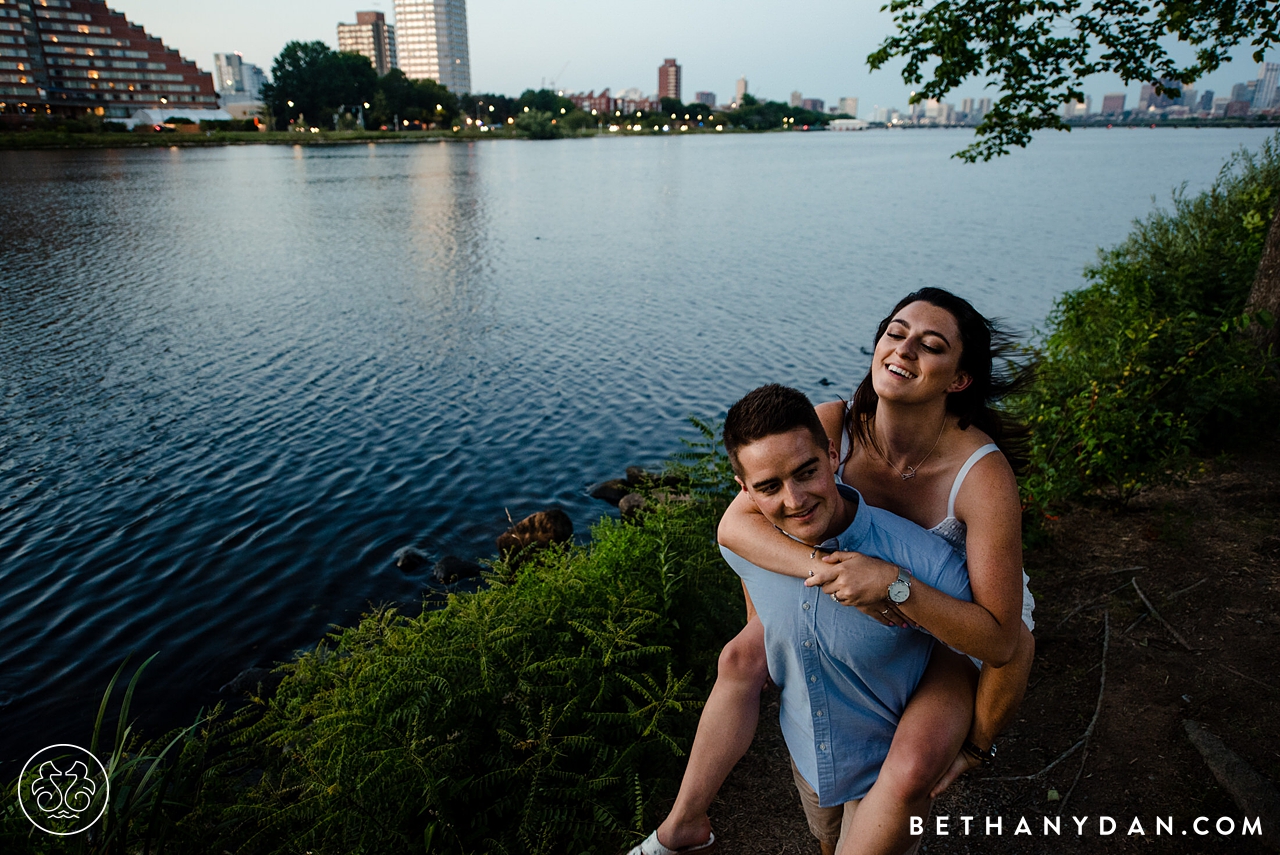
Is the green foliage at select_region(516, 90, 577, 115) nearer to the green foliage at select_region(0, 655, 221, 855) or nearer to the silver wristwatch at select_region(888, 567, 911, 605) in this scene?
the green foliage at select_region(0, 655, 221, 855)

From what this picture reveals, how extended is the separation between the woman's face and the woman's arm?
0.36 m

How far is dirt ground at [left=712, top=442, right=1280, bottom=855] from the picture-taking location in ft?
→ 11.1

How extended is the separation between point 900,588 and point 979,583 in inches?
14.9

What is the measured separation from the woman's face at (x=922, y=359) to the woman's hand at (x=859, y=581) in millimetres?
790

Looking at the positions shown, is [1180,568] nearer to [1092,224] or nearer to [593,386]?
[593,386]

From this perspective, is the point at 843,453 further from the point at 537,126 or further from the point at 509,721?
the point at 537,126

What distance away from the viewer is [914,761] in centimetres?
236

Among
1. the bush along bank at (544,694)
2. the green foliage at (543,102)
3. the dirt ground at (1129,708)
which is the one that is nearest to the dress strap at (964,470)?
the dirt ground at (1129,708)

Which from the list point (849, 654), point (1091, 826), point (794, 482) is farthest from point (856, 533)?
point (1091, 826)

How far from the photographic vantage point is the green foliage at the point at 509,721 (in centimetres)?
360

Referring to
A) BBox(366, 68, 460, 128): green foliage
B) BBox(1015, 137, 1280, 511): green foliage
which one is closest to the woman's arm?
BBox(1015, 137, 1280, 511): green foliage

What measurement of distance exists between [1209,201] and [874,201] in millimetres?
31913

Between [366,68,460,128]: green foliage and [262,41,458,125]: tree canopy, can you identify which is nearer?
[262,41,458,125]: tree canopy

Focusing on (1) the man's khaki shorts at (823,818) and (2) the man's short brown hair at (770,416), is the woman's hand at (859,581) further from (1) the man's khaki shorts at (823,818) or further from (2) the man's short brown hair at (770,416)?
(1) the man's khaki shorts at (823,818)
